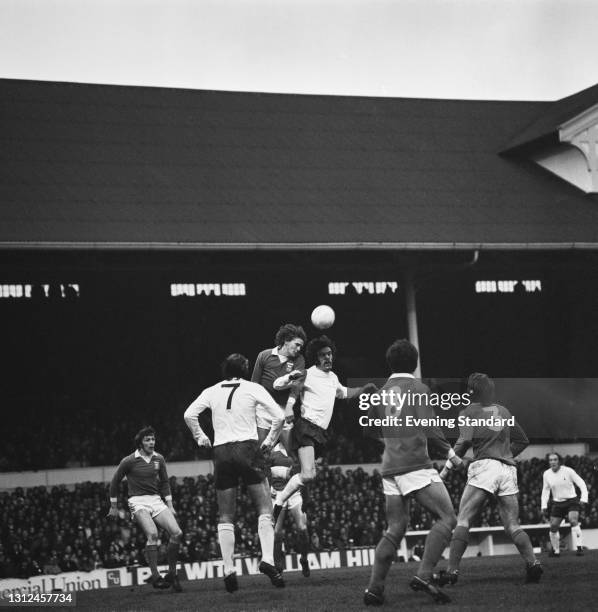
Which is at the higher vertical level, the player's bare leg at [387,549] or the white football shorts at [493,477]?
the white football shorts at [493,477]

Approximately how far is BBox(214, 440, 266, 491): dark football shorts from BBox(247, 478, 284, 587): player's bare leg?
0.12 metres

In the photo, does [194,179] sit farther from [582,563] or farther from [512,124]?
[582,563]

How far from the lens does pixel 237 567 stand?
65.1 ft

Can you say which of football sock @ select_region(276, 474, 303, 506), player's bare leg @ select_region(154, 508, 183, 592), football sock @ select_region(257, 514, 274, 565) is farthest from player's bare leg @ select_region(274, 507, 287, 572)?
football sock @ select_region(257, 514, 274, 565)

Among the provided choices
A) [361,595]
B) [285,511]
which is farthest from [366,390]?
[285,511]

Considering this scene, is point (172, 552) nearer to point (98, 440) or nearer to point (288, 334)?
point (288, 334)

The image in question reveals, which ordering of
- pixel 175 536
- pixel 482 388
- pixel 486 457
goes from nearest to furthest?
pixel 482 388, pixel 486 457, pixel 175 536

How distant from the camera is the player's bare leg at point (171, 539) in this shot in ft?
43.7

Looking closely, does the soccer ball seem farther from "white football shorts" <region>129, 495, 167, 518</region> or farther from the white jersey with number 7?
"white football shorts" <region>129, 495, 167, 518</region>

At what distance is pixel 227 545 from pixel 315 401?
2.00 metres

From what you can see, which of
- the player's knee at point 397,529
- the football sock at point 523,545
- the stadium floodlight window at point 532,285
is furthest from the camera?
the stadium floodlight window at point 532,285

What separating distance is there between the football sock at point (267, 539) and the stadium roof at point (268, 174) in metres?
10.5

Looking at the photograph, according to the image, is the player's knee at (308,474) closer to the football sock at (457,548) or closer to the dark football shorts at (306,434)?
the dark football shorts at (306,434)

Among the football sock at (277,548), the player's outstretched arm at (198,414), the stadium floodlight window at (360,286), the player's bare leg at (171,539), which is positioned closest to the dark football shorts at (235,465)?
the player's outstretched arm at (198,414)
